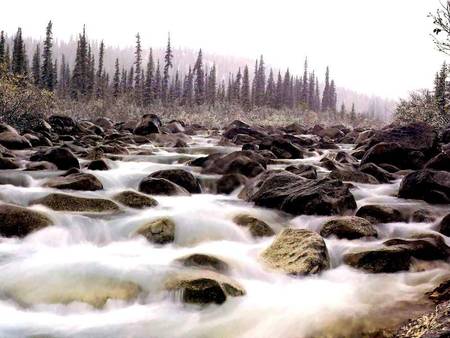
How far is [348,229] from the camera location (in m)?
7.49

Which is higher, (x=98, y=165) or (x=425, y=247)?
(x=98, y=165)

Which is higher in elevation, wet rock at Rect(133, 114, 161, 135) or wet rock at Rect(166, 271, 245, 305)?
wet rock at Rect(133, 114, 161, 135)

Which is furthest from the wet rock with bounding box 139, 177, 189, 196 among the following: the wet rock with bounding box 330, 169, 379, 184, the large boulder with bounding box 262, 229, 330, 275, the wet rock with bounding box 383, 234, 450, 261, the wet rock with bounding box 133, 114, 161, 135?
the wet rock with bounding box 133, 114, 161, 135

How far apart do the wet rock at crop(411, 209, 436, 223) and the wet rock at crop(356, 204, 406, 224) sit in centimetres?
24

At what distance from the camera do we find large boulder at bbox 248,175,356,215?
8.70 metres

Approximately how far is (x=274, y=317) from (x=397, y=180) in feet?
27.4

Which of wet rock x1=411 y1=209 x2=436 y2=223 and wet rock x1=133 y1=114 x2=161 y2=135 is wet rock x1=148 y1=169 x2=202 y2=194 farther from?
wet rock x1=133 y1=114 x2=161 y2=135

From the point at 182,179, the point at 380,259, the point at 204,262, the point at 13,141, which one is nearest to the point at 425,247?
the point at 380,259

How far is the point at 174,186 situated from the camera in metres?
10.1

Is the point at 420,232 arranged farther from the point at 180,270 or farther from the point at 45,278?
the point at 45,278

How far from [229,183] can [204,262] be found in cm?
518

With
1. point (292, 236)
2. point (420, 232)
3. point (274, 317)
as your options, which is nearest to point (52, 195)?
point (292, 236)

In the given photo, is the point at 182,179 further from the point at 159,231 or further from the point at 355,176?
the point at 355,176

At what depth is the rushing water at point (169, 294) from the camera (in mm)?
4730
